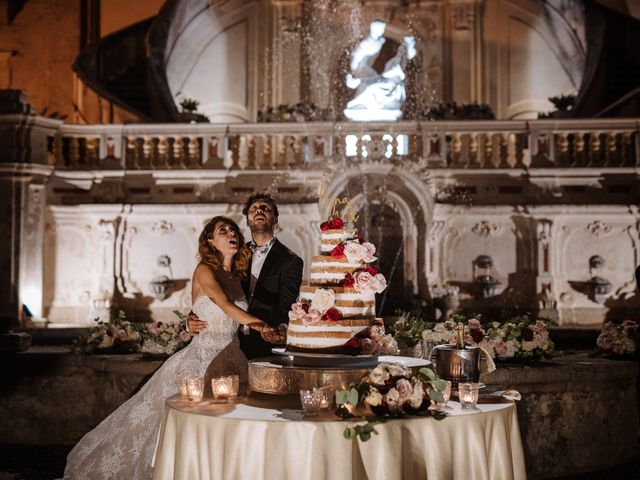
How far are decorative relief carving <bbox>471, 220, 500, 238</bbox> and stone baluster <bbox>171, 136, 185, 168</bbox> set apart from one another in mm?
5377

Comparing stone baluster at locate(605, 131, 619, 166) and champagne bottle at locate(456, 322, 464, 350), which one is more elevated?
stone baluster at locate(605, 131, 619, 166)

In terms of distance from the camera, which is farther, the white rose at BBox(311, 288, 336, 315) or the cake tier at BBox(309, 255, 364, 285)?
the cake tier at BBox(309, 255, 364, 285)

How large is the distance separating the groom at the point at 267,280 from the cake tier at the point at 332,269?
120 cm

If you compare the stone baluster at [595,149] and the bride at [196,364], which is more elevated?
the stone baluster at [595,149]

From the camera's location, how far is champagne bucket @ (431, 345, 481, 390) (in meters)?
4.49

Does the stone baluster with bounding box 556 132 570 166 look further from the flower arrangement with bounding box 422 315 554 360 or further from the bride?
the bride

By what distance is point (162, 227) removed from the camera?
13.3 metres

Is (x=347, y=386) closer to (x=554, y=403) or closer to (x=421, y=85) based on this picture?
(x=554, y=403)

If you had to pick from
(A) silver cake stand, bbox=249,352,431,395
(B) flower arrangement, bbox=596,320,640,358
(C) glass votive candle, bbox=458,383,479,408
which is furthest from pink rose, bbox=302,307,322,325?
(B) flower arrangement, bbox=596,320,640,358

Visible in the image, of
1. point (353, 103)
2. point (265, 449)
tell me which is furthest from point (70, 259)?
point (265, 449)

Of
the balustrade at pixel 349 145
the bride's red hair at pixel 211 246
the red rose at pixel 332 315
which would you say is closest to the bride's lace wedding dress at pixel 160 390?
the bride's red hair at pixel 211 246

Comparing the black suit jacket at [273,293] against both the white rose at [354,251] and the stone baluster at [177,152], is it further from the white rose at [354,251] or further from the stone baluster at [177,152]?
the stone baluster at [177,152]

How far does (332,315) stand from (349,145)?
947cm

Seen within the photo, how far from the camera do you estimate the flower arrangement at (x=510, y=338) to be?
6379mm
